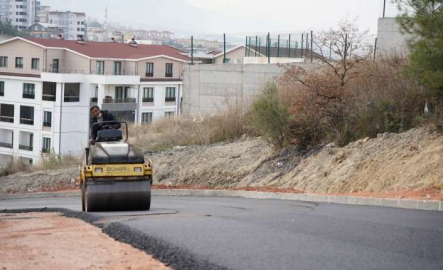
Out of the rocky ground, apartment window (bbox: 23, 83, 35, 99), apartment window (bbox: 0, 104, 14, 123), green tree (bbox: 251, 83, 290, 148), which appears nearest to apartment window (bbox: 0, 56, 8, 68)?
apartment window (bbox: 0, 104, 14, 123)

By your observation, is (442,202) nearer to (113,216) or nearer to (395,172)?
(395,172)

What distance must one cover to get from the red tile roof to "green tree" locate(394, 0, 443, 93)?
5405 cm

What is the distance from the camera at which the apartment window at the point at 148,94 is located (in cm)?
7738

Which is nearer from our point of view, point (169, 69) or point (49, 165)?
point (49, 165)

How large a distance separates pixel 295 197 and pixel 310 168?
3.17 m

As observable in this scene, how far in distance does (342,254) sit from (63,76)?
2334 inches

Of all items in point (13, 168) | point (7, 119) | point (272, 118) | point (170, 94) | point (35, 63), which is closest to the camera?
point (272, 118)

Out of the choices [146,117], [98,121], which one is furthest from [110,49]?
[98,121]

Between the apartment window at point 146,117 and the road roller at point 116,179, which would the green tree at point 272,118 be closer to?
the road roller at point 116,179

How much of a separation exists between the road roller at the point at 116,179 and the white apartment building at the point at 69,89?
47731 mm

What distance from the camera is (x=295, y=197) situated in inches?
963

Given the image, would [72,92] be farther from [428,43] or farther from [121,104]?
[428,43]

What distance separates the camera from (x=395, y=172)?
2333 cm

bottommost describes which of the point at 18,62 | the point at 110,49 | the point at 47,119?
the point at 47,119
